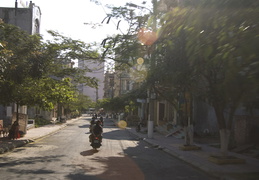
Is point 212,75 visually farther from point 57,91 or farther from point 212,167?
point 57,91

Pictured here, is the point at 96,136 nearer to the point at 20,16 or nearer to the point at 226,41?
the point at 226,41

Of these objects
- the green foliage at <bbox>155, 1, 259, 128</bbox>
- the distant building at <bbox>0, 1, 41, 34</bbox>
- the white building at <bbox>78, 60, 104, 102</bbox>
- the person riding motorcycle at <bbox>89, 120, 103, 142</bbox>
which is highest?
the distant building at <bbox>0, 1, 41, 34</bbox>

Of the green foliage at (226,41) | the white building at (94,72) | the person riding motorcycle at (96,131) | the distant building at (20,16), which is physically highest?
the distant building at (20,16)

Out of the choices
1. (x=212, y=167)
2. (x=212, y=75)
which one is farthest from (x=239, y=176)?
(x=212, y=75)

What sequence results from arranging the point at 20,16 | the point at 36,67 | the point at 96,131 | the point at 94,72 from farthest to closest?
the point at 20,16 < the point at 94,72 < the point at 96,131 < the point at 36,67

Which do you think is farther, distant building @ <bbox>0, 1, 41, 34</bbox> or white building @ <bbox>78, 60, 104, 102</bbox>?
distant building @ <bbox>0, 1, 41, 34</bbox>

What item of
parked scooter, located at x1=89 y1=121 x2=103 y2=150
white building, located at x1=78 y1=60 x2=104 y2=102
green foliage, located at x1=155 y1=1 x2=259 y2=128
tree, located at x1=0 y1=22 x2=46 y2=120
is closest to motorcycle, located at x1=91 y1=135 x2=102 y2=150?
parked scooter, located at x1=89 y1=121 x2=103 y2=150

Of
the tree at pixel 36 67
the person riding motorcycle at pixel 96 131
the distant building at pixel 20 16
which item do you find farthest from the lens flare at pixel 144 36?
the distant building at pixel 20 16

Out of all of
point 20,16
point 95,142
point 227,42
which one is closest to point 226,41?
point 227,42

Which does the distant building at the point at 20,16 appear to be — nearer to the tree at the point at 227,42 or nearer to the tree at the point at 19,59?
the tree at the point at 19,59

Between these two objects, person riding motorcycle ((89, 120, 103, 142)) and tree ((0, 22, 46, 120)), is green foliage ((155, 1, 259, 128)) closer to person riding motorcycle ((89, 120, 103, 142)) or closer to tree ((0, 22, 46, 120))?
person riding motorcycle ((89, 120, 103, 142))

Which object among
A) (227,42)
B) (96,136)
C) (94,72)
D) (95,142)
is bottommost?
(95,142)

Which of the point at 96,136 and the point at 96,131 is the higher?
the point at 96,131

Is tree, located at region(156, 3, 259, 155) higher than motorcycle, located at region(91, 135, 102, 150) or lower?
higher
